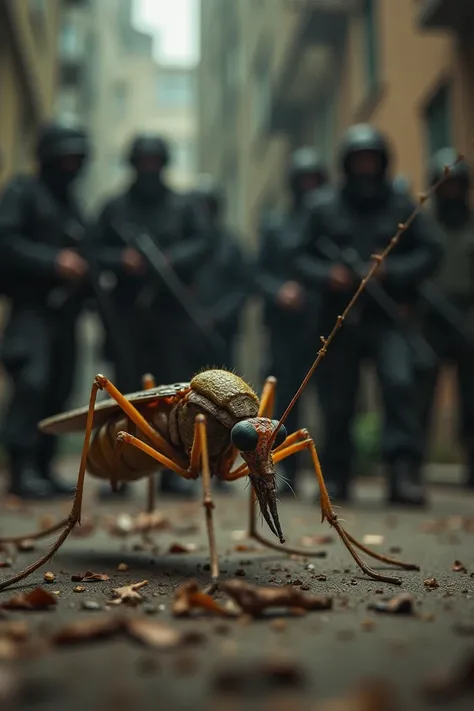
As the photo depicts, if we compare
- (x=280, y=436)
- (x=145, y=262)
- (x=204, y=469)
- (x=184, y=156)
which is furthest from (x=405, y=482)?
(x=184, y=156)

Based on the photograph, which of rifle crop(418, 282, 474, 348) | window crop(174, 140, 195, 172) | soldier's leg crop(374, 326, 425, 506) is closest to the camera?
soldier's leg crop(374, 326, 425, 506)

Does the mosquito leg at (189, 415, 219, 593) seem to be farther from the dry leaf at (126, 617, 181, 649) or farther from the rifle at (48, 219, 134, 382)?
the rifle at (48, 219, 134, 382)

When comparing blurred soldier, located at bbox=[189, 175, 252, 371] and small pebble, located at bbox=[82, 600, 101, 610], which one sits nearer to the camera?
small pebble, located at bbox=[82, 600, 101, 610]

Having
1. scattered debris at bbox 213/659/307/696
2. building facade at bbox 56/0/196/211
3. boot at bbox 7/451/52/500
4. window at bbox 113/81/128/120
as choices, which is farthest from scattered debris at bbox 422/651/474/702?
window at bbox 113/81/128/120

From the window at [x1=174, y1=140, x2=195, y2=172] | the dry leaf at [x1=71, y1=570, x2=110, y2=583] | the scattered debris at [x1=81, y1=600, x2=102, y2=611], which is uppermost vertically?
the window at [x1=174, y1=140, x2=195, y2=172]

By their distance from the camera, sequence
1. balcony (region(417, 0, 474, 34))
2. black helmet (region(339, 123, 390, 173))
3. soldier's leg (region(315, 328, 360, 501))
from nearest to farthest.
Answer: soldier's leg (region(315, 328, 360, 501)) → black helmet (region(339, 123, 390, 173)) → balcony (region(417, 0, 474, 34))

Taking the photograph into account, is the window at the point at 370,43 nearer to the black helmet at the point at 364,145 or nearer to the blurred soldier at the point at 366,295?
the black helmet at the point at 364,145

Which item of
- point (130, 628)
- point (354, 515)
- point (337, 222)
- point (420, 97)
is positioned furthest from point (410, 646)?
point (420, 97)
